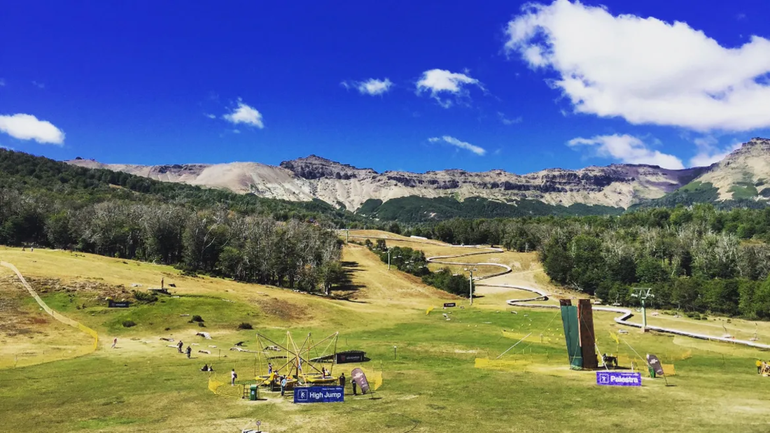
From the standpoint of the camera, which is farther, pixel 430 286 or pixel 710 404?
pixel 430 286

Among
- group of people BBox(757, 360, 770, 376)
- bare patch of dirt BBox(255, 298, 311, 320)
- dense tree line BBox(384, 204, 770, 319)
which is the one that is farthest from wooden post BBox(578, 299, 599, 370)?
dense tree line BBox(384, 204, 770, 319)

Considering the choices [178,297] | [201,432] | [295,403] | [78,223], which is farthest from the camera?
[78,223]

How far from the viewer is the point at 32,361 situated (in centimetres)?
5047

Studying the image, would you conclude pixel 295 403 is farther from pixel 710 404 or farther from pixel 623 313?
pixel 623 313

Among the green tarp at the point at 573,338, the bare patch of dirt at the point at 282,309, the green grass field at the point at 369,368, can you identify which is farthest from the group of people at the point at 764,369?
the bare patch of dirt at the point at 282,309

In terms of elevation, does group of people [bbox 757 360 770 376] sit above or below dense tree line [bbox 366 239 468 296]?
below

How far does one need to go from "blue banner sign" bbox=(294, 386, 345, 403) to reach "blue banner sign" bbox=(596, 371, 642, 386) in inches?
846

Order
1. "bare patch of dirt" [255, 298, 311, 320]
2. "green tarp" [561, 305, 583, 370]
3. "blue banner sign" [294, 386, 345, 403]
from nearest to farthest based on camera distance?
"blue banner sign" [294, 386, 345, 403] < "green tarp" [561, 305, 583, 370] < "bare patch of dirt" [255, 298, 311, 320]

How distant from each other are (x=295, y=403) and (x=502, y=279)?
138 meters

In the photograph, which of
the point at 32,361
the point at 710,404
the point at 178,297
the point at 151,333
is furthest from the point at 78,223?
the point at 710,404

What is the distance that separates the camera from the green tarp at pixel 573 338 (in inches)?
1849

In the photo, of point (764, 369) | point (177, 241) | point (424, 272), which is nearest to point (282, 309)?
point (177, 241)

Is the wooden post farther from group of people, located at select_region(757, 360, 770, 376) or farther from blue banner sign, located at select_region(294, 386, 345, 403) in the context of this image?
blue banner sign, located at select_region(294, 386, 345, 403)

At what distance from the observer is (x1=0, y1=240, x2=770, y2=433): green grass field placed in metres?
30.2
